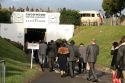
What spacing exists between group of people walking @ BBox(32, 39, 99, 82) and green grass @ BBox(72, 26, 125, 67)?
1177 centimetres

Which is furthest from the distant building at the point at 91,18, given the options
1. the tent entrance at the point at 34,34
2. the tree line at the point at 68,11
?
the tent entrance at the point at 34,34

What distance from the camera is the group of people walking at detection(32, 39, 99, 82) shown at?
82.0ft

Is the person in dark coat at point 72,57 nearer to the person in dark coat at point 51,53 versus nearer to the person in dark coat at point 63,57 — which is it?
the person in dark coat at point 63,57

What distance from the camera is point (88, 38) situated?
60.4 meters

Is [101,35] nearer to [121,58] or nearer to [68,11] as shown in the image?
[68,11]

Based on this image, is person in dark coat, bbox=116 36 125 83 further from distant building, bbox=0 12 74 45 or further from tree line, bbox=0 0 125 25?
tree line, bbox=0 0 125 25

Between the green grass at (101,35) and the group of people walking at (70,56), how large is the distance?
1177cm

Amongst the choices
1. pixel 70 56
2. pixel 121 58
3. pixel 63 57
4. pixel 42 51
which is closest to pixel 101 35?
pixel 42 51

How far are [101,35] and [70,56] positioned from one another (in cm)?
3202

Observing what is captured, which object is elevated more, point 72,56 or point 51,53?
point 72,56

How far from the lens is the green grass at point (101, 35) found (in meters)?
49.8

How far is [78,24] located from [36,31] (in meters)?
5.99

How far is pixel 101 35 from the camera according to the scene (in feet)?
194

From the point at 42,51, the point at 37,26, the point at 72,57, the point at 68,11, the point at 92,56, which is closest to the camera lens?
the point at 92,56
